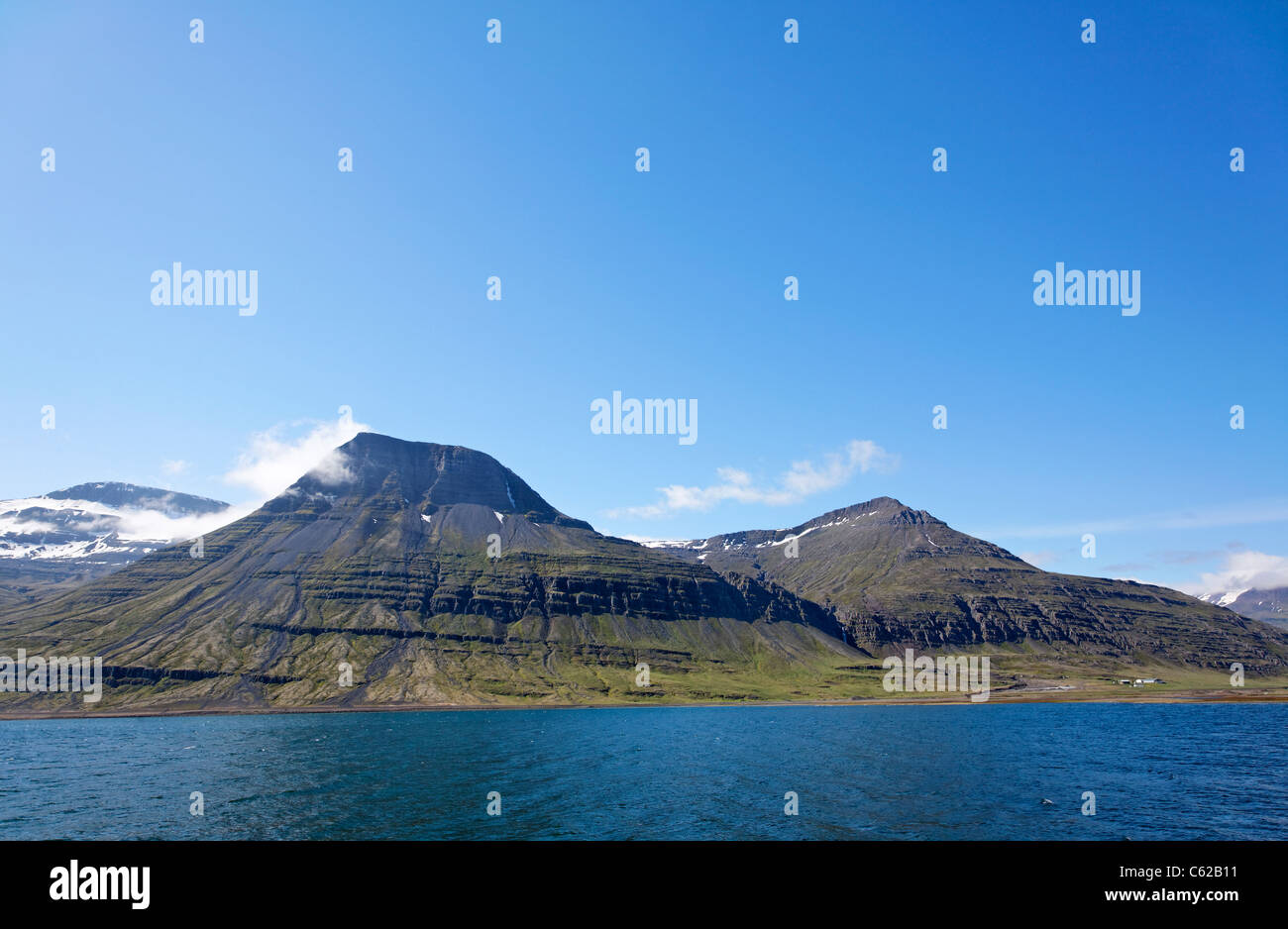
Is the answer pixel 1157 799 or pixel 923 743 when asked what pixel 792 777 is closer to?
pixel 1157 799

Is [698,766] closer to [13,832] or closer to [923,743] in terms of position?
[923,743]

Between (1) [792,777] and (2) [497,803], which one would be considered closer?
(2) [497,803]
